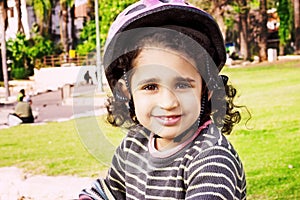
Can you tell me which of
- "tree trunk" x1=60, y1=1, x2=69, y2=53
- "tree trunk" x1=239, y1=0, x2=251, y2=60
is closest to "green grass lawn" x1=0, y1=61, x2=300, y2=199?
"tree trunk" x1=60, y1=1, x2=69, y2=53

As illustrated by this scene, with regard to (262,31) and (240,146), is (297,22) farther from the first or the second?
(240,146)

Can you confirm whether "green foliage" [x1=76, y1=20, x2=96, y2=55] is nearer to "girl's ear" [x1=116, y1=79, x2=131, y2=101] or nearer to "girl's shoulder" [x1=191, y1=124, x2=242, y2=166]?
"girl's ear" [x1=116, y1=79, x2=131, y2=101]

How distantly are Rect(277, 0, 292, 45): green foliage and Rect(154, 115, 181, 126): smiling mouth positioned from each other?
99.0 feet

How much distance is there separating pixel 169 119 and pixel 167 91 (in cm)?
7

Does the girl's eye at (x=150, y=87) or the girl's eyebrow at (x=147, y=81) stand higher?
the girl's eyebrow at (x=147, y=81)

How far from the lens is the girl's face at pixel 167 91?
1.39 metres

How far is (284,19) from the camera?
→ 103 feet

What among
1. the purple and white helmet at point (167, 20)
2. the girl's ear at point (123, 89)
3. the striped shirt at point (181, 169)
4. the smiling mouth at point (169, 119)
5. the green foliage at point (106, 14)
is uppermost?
the purple and white helmet at point (167, 20)

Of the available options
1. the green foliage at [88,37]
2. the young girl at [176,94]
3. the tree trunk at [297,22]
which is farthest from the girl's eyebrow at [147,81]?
the tree trunk at [297,22]

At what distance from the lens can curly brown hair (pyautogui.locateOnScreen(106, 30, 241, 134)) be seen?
144 centimetres

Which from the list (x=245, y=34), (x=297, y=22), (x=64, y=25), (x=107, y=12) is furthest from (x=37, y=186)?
(x=245, y=34)

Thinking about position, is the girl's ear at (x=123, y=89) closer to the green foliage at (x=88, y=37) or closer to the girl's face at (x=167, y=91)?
the girl's face at (x=167, y=91)

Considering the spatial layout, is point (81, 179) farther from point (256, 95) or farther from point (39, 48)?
point (39, 48)

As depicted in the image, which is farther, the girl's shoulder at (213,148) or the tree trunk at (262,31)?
the tree trunk at (262,31)
